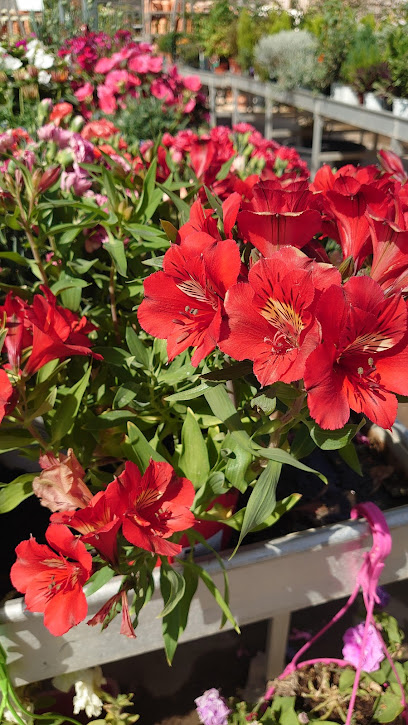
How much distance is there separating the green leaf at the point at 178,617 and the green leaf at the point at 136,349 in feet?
0.84

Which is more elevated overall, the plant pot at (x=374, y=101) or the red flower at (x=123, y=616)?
the plant pot at (x=374, y=101)

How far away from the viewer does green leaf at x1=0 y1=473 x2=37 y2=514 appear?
27.2 inches

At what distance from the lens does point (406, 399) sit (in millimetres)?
541

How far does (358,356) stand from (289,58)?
171 inches

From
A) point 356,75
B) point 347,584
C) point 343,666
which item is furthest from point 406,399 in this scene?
point 356,75

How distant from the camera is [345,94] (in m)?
3.82

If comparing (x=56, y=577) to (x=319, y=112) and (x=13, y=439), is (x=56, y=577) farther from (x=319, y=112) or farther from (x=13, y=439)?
(x=319, y=112)

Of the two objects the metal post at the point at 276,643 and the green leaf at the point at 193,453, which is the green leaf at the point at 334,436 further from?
the metal post at the point at 276,643

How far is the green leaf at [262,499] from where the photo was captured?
1.95 ft

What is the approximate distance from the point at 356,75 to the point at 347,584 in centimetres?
361

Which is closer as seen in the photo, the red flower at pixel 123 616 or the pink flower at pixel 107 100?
the red flower at pixel 123 616

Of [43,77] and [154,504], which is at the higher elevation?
[43,77]

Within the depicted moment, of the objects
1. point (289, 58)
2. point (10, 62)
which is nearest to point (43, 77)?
point (10, 62)

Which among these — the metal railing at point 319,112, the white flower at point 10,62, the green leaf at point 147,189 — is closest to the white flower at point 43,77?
the white flower at point 10,62
